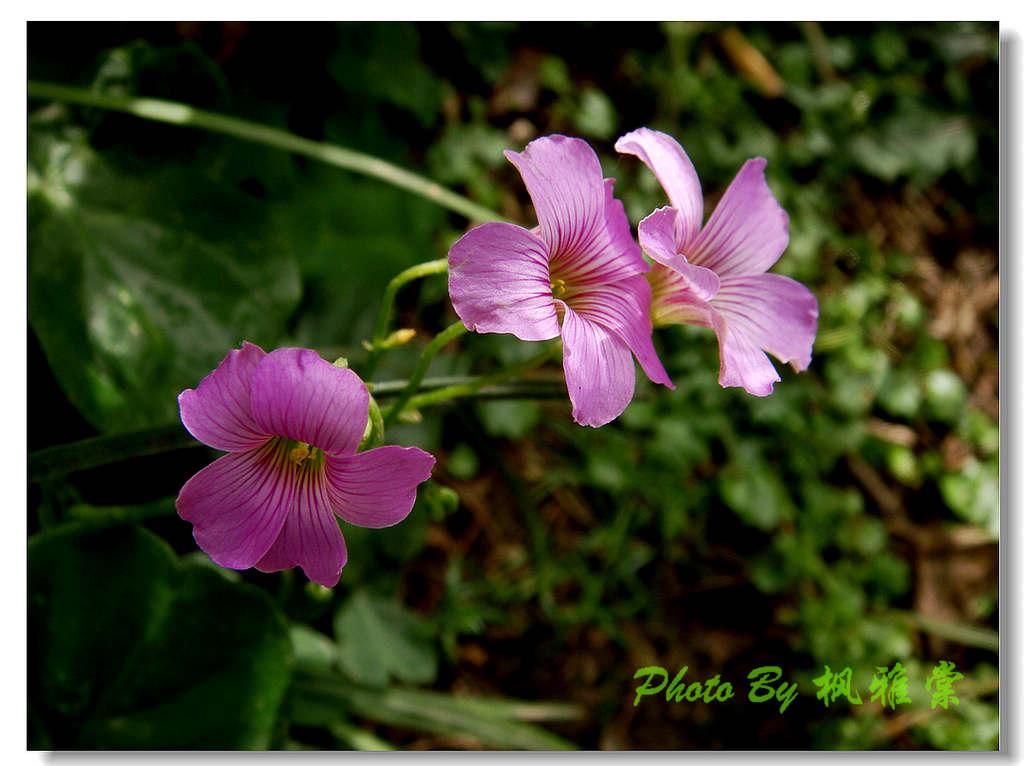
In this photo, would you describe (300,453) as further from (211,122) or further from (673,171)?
(211,122)

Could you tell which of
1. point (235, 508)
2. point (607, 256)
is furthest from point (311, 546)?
point (607, 256)

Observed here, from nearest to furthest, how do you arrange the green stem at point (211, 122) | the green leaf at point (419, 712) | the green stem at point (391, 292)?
the green stem at point (391, 292), the green stem at point (211, 122), the green leaf at point (419, 712)

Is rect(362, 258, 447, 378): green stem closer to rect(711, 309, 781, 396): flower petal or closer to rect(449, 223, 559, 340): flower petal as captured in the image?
rect(449, 223, 559, 340): flower petal

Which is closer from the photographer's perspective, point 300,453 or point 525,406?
point 300,453

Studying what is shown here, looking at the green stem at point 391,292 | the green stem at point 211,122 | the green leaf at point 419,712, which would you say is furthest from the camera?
the green leaf at point 419,712

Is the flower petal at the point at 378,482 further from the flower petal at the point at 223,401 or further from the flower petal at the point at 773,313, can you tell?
the flower petal at the point at 773,313

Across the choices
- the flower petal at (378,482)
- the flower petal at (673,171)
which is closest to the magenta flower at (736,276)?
the flower petal at (673,171)
